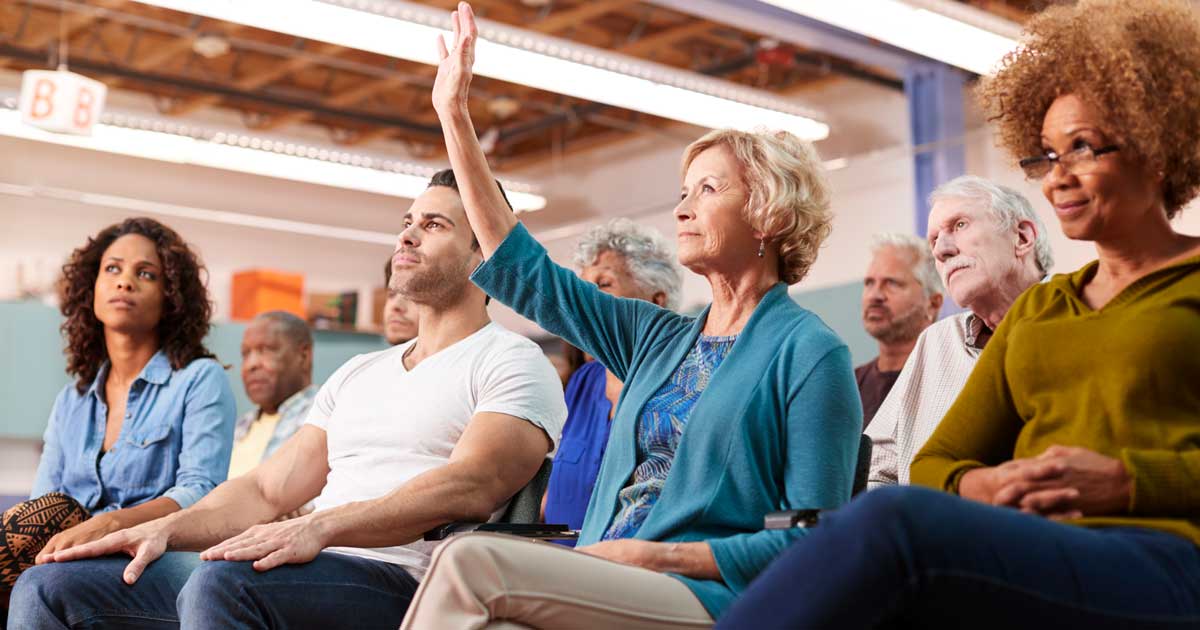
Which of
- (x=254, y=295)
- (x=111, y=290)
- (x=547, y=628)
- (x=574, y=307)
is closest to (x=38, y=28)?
(x=254, y=295)

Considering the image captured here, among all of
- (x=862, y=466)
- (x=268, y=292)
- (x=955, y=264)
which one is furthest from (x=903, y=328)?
(x=268, y=292)

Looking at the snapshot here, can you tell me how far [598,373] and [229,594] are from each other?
56.2 inches

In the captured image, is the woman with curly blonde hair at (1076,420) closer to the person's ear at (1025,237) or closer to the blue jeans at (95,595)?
the person's ear at (1025,237)

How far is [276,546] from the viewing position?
1.98 metres

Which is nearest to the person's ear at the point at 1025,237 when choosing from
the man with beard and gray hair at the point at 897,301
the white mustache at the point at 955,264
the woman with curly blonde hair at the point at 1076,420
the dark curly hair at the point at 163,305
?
the white mustache at the point at 955,264

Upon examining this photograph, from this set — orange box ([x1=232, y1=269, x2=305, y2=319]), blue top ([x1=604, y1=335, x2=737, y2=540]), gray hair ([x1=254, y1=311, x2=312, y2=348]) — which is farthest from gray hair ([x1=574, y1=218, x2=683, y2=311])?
orange box ([x1=232, y1=269, x2=305, y2=319])

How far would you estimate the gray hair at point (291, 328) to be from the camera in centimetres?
499

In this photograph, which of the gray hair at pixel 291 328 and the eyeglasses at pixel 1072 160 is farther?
the gray hair at pixel 291 328

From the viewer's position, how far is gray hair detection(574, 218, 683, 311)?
328 cm

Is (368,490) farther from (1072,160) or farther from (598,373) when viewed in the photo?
(1072,160)

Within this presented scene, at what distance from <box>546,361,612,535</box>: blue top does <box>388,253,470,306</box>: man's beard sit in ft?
1.60

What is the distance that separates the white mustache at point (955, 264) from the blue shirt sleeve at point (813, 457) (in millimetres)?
887

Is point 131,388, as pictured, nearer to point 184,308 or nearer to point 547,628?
point 184,308

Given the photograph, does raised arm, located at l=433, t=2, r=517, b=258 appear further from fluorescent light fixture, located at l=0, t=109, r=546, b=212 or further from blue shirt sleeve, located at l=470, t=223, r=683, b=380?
fluorescent light fixture, located at l=0, t=109, r=546, b=212
